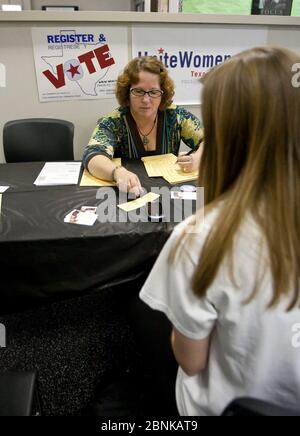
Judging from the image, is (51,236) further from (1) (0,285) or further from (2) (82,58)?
(2) (82,58)

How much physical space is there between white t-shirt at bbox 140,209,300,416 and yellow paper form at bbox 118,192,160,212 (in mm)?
616

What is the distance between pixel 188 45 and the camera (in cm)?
220

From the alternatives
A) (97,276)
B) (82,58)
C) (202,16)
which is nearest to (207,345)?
(97,276)

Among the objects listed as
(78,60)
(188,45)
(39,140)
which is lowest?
(39,140)

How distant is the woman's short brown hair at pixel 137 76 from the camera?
5.31 ft

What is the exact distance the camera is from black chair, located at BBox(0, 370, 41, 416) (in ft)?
2.47

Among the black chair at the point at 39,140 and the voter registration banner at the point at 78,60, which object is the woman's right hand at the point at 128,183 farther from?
the voter registration banner at the point at 78,60

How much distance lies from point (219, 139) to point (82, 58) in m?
1.89

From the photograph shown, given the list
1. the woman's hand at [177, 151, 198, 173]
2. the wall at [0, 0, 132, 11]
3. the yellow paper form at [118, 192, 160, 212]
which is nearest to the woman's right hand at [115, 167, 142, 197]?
the yellow paper form at [118, 192, 160, 212]

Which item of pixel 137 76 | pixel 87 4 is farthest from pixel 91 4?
pixel 137 76

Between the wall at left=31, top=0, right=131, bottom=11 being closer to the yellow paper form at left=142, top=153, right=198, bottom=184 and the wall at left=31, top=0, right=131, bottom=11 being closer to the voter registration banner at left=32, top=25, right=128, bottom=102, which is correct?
the voter registration banner at left=32, top=25, right=128, bottom=102

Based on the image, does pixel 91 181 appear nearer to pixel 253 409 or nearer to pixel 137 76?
pixel 137 76

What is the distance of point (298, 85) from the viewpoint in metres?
0.51

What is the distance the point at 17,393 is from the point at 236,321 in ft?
1.91
